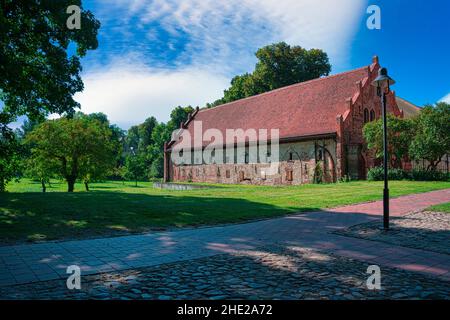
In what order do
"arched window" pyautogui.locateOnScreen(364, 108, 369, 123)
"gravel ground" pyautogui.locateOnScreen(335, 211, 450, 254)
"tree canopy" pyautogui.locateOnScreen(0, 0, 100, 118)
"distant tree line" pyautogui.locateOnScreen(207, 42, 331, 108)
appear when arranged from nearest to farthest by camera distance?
"gravel ground" pyautogui.locateOnScreen(335, 211, 450, 254) → "tree canopy" pyautogui.locateOnScreen(0, 0, 100, 118) → "arched window" pyautogui.locateOnScreen(364, 108, 369, 123) → "distant tree line" pyautogui.locateOnScreen(207, 42, 331, 108)

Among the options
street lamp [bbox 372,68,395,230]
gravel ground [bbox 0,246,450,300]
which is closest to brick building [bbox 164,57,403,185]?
street lamp [bbox 372,68,395,230]

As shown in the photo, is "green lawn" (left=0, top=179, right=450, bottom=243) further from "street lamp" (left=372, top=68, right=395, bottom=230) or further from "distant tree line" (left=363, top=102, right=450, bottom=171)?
"distant tree line" (left=363, top=102, right=450, bottom=171)

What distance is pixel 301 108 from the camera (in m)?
30.7

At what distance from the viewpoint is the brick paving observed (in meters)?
4.82

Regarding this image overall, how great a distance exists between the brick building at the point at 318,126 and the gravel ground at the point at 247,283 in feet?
71.6

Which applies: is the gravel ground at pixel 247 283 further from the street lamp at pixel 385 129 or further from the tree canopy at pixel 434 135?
the tree canopy at pixel 434 135

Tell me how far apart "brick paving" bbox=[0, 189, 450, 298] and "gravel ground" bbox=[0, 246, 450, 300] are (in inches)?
14.3

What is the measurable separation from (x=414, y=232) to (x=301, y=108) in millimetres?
24445

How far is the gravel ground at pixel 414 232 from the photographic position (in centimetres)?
639

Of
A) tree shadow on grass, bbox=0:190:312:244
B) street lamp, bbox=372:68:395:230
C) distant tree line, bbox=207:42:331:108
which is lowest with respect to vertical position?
tree shadow on grass, bbox=0:190:312:244

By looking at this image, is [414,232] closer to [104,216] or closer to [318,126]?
[104,216]

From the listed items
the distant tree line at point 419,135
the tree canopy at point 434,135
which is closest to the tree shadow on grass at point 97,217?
the distant tree line at point 419,135

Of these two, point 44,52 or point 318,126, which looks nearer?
point 44,52

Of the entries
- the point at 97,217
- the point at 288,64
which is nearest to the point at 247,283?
the point at 97,217
